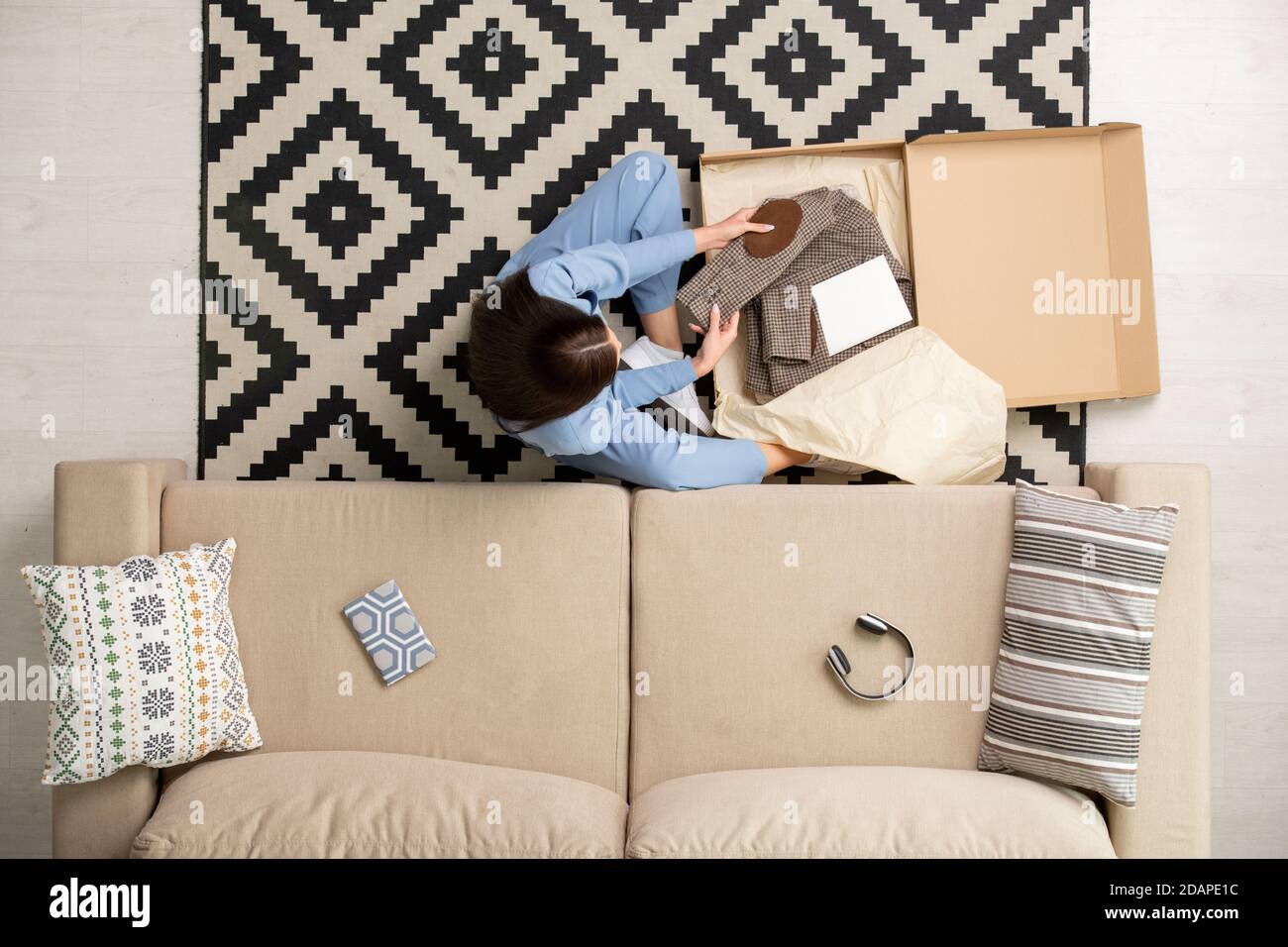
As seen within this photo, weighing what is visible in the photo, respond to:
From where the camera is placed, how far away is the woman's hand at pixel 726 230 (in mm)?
1766

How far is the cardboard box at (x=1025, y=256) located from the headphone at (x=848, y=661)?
0.60 metres

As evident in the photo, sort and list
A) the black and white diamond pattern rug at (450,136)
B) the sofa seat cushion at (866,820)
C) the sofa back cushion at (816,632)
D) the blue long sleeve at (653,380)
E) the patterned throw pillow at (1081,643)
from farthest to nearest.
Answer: the black and white diamond pattern rug at (450,136) < the blue long sleeve at (653,380) < the sofa back cushion at (816,632) < the patterned throw pillow at (1081,643) < the sofa seat cushion at (866,820)

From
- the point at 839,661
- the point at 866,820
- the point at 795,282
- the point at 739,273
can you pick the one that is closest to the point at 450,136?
the point at 739,273

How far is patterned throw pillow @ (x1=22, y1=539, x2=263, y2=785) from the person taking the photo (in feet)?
4.79

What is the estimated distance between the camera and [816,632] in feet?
5.19

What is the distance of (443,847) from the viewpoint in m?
1.38

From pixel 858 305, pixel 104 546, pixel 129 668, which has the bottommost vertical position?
pixel 129 668

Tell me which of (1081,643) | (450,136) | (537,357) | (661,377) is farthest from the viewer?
(450,136)

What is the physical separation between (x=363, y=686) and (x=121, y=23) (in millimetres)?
1600

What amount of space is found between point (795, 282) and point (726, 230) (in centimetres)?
18

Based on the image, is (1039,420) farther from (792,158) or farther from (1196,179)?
(792,158)

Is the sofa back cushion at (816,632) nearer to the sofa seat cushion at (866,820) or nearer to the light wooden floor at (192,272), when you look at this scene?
the sofa seat cushion at (866,820)

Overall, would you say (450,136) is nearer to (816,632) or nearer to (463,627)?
(463,627)

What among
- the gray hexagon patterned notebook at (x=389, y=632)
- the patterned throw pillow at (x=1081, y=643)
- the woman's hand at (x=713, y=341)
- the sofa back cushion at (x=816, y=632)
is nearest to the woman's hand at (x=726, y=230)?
the woman's hand at (x=713, y=341)
